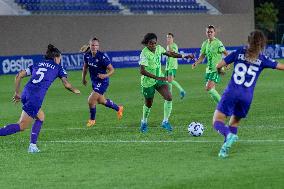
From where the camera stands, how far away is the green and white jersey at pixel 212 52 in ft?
63.0

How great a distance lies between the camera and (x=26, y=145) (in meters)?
13.9

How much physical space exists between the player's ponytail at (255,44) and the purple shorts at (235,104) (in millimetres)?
589

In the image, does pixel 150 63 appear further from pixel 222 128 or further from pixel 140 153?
pixel 222 128

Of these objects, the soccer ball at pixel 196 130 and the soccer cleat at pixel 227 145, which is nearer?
the soccer cleat at pixel 227 145

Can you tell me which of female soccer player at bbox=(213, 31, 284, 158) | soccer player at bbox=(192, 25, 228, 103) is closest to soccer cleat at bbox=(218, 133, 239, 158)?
female soccer player at bbox=(213, 31, 284, 158)

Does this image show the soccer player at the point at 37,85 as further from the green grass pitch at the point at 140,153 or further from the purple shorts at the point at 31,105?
the green grass pitch at the point at 140,153

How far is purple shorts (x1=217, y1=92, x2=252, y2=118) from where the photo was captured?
450 inches

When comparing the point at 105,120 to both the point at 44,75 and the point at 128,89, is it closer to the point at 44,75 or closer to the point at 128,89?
the point at 44,75

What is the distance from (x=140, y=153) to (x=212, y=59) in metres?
7.51

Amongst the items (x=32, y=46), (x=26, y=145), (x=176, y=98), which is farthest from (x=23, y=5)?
(x=26, y=145)

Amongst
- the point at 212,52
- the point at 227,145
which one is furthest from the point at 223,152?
the point at 212,52

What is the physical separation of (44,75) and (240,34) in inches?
1569

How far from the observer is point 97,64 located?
17.4 meters

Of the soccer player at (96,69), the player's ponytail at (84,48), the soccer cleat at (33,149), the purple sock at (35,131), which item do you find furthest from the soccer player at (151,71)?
the soccer cleat at (33,149)
